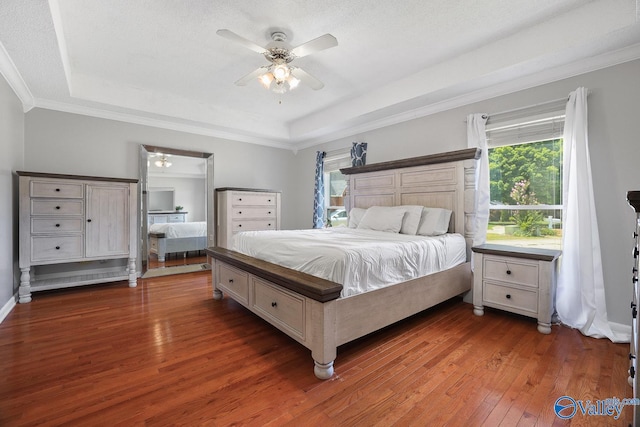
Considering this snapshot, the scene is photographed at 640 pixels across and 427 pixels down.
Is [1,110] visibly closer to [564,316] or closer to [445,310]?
[445,310]

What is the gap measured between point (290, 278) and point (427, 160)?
243 centimetres

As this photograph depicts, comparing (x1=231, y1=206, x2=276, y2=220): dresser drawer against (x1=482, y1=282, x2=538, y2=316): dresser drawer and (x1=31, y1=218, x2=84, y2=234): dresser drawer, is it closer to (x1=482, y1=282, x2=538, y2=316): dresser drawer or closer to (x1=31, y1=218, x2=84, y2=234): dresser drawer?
(x1=31, y1=218, x2=84, y2=234): dresser drawer

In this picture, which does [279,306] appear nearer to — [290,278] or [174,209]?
[290,278]

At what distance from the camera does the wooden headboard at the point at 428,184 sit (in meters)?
3.14

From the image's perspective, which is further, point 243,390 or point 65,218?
point 65,218

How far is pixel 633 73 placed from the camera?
229 centimetres

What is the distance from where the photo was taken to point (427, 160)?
11.3 ft

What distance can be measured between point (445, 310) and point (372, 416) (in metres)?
1.85

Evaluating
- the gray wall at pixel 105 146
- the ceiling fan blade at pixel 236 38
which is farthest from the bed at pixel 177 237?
the ceiling fan blade at pixel 236 38

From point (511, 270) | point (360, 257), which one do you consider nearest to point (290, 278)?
point (360, 257)

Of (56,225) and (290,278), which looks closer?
(290,278)

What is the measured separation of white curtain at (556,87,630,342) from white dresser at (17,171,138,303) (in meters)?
4.98

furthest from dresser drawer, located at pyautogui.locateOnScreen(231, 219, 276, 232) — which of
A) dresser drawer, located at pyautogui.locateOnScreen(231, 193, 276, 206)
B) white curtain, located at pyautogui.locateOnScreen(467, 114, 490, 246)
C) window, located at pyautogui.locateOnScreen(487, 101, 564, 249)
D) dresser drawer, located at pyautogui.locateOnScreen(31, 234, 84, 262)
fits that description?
window, located at pyautogui.locateOnScreen(487, 101, 564, 249)

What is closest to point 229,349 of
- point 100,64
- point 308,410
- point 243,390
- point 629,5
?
point 243,390
